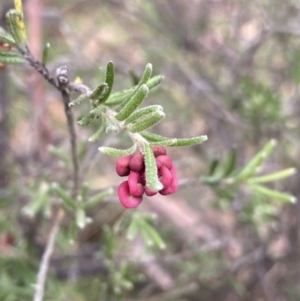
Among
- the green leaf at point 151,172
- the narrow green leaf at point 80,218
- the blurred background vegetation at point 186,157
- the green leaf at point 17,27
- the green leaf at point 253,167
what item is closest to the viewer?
the green leaf at point 151,172

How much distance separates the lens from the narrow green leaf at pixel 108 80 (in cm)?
72

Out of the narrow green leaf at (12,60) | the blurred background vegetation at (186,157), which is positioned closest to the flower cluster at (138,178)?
the narrow green leaf at (12,60)

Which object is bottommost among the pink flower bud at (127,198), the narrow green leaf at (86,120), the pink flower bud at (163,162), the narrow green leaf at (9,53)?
the pink flower bud at (127,198)

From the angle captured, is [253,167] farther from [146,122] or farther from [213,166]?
[146,122]

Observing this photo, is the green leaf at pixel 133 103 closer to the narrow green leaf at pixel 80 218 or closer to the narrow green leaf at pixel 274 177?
the narrow green leaf at pixel 80 218

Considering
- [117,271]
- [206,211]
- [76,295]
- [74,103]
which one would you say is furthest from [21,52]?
[206,211]

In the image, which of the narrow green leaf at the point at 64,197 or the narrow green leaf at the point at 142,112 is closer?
the narrow green leaf at the point at 142,112

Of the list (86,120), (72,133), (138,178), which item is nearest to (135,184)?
(138,178)

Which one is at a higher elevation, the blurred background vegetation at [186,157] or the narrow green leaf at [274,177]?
the narrow green leaf at [274,177]

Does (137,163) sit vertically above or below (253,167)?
above

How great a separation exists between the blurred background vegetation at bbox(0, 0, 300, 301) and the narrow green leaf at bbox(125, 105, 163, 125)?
0.45 meters

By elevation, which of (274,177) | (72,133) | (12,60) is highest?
(12,60)

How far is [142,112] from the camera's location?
0.73m

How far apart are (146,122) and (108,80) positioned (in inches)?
3.6
